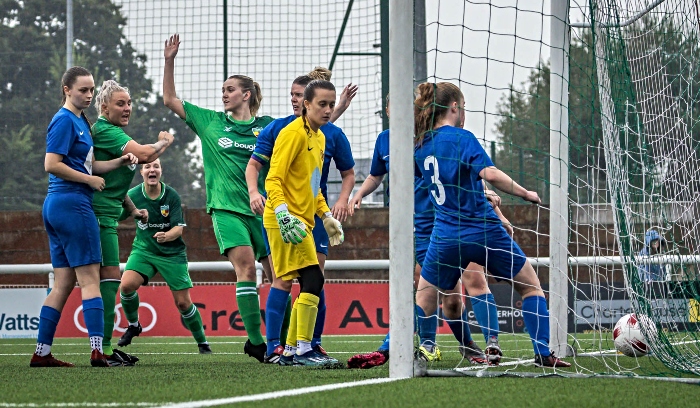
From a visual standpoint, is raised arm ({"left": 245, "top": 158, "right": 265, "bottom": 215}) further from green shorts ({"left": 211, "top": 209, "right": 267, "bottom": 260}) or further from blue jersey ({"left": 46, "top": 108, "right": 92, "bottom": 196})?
blue jersey ({"left": 46, "top": 108, "right": 92, "bottom": 196})

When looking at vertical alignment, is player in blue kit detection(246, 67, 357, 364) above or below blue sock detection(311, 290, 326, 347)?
above

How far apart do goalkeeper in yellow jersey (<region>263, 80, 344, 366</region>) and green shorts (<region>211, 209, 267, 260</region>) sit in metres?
0.91

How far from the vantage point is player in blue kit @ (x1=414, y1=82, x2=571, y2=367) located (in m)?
5.60

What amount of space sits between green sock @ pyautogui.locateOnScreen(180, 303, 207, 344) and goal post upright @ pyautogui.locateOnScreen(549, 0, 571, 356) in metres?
3.11

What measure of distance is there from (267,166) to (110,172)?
1.11 metres

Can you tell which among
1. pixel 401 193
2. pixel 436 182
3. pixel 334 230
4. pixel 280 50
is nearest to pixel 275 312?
pixel 334 230

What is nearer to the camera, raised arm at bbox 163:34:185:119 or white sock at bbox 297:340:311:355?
white sock at bbox 297:340:311:355

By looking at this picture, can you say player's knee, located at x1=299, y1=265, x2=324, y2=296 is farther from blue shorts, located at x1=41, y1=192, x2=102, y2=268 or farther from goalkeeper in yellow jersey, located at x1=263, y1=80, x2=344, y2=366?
blue shorts, located at x1=41, y1=192, x2=102, y2=268

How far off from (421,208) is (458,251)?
3.60ft

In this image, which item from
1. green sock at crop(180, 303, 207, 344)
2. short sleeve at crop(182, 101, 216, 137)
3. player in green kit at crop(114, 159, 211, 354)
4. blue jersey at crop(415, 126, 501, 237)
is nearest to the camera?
blue jersey at crop(415, 126, 501, 237)

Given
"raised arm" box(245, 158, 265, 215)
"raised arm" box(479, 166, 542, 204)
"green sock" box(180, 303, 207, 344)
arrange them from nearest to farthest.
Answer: "raised arm" box(479, 166, 542, 204) < "raised arm" box(245, 158, 265, 215) < "green sock" box(180, 303, 207, 344)

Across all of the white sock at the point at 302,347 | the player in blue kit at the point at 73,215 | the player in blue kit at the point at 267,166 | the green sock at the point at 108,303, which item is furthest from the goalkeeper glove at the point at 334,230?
the green sock at the point at 108,303

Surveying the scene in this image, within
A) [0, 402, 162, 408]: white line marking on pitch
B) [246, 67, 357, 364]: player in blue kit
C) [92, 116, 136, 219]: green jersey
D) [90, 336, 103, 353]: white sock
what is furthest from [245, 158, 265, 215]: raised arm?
[0, 402, 162, 408]: white line marking on pitch

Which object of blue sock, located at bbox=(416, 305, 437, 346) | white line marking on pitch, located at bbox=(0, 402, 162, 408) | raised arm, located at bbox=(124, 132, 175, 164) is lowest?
white line marking on pitch, located at bbox=(0, 402, 162, 408)
